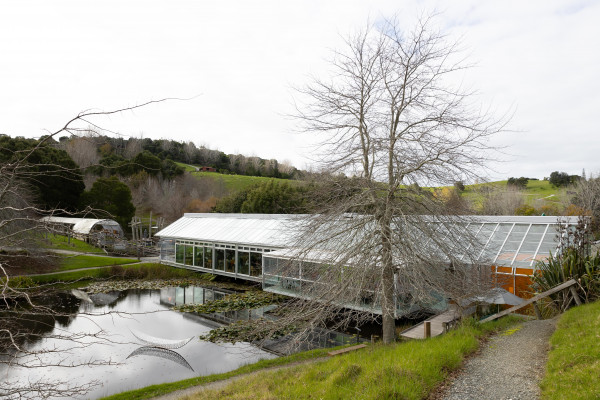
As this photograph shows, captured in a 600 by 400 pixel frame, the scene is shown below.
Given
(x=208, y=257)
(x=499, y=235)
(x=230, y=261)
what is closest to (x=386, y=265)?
(x=499, y=235)

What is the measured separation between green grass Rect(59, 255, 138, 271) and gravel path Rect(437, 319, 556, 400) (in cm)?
2012

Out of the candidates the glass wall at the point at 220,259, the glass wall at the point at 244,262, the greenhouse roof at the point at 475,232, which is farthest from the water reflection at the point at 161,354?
the glass wall at the point at 220,259

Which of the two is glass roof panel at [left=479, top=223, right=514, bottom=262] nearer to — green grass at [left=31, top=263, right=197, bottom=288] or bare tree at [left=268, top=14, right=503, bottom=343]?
bare tree at [left=268, top=14, right=503, bottom=343]

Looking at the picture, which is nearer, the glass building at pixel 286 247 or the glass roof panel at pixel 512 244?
the glass building at pixel 286 247

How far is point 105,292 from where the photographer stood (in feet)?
57.4

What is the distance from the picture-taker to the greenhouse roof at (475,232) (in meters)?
9.04

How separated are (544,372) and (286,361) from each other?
546 cm

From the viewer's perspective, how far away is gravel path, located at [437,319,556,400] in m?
4.97

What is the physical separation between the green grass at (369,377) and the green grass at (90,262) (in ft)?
49.5

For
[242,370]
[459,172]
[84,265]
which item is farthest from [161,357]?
[84,265]

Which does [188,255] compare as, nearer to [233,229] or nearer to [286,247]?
[233,229]

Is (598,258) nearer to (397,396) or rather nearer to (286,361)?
(397,396)

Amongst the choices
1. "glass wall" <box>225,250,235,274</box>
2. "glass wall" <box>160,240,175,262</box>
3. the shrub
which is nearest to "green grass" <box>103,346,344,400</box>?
the shrub

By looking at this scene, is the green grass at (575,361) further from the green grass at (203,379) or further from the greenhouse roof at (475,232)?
the green grass at (203,379)
